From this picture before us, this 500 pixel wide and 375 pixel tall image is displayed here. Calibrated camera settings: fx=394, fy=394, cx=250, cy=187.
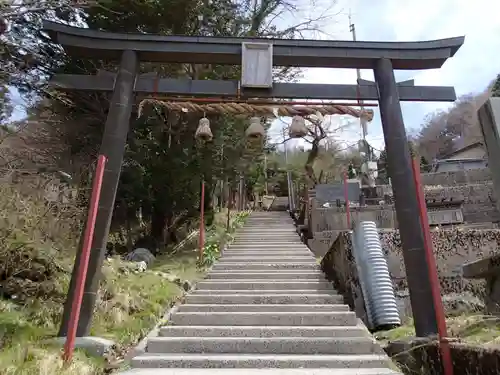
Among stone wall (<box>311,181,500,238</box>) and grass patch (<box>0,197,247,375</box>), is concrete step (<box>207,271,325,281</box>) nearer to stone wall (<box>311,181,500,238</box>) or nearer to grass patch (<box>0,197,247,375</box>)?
grass patch (<box>0,197,247,375</box>)

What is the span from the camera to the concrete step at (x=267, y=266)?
9.12 m

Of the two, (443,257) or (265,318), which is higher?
(443,257)

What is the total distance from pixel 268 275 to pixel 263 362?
4.04 m

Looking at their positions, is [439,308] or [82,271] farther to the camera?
[82,271]

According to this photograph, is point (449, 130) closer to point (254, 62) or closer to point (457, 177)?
point (457, 177)

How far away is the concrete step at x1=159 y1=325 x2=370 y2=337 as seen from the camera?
5.32 meters

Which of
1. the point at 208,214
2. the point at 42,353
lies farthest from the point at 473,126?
the point at 42,353

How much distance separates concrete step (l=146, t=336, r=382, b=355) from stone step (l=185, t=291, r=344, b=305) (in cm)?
164

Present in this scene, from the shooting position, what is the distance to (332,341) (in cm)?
491

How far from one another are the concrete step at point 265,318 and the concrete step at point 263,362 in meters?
1.16

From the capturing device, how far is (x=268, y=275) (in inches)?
336

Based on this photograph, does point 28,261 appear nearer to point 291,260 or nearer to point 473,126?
point 291,260

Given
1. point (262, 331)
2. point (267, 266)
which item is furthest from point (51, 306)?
point (267, 266)

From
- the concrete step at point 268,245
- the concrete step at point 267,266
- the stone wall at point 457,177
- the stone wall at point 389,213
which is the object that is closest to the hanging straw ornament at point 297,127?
the concrete step at point 267,266
